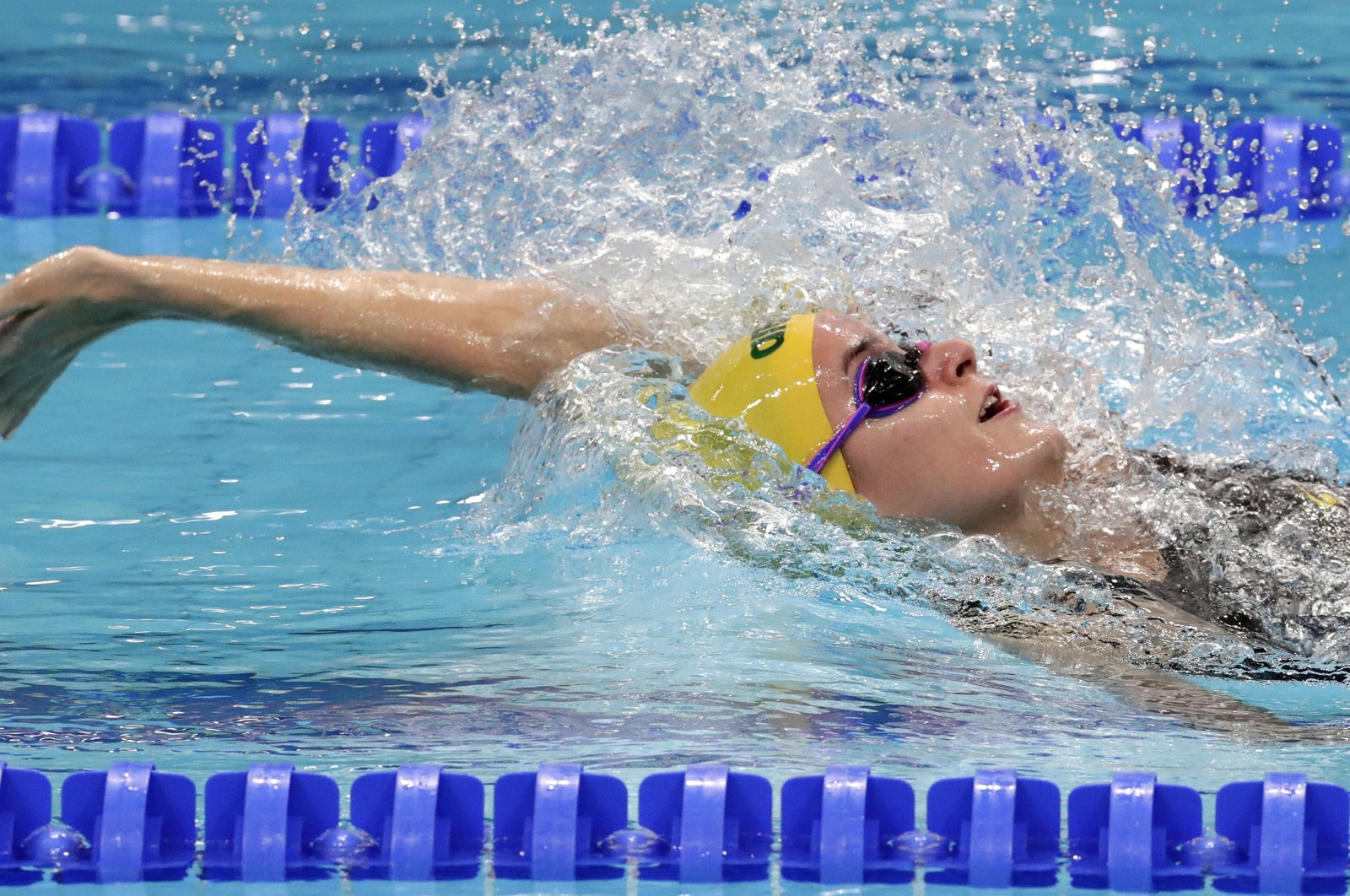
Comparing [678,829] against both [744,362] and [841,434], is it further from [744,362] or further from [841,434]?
[744,362]

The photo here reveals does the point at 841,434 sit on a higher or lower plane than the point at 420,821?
higher

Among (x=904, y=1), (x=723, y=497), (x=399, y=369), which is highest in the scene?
(x=904, y=1)

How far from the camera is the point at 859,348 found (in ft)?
8.53

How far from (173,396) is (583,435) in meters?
1.50

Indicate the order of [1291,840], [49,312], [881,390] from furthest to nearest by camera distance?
[881,390] < [49,312] < [1291,840]

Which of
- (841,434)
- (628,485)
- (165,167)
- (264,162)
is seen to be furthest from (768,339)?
(165,167)

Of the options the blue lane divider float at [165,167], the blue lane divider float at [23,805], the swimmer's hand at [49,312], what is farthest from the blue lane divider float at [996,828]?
the blue lane divider float at [165,167]

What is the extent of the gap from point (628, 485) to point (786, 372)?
0.34 m

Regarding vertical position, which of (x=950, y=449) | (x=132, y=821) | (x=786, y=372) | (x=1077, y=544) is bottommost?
(x=132, y=821)

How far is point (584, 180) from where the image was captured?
3541 millimetres

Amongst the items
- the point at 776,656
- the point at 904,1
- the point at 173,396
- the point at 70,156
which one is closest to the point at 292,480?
A: the point at 173,396

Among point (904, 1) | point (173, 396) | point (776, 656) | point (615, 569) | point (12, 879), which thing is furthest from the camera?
Answer: point (904, 1)

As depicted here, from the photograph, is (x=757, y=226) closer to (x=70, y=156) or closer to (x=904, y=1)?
(x=70, y=156)

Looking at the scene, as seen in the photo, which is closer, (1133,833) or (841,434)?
(1133,833)
